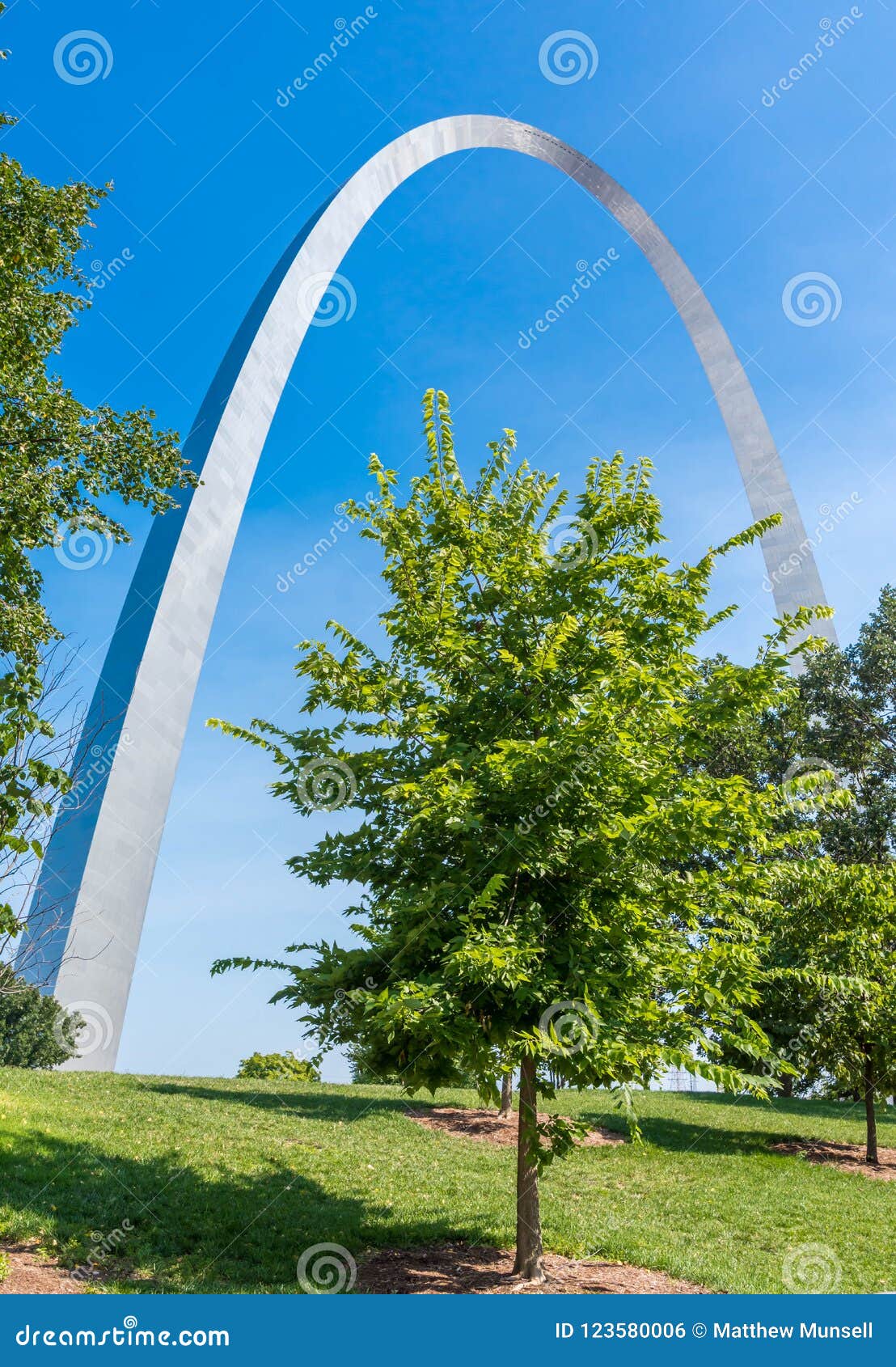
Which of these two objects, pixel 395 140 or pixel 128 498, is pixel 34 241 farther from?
pixel 395 140

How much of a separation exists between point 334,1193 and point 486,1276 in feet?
10.6

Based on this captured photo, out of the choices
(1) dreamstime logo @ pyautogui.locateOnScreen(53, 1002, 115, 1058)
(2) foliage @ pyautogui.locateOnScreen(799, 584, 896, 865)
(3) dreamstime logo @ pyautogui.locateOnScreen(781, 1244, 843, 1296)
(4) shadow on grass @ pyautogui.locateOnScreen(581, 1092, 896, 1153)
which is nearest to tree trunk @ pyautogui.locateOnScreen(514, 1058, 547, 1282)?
(3) dreamstime logo @ pyautogui.locateOnScreen(781, 1244, 843, 1296)

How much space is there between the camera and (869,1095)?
1827cm

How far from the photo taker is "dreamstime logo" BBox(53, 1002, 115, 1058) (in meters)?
16.4

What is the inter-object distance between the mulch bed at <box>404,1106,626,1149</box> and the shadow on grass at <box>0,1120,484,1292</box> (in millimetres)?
5344

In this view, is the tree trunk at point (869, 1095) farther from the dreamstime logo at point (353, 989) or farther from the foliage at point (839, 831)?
the dreamstime logo at point (353, 989)

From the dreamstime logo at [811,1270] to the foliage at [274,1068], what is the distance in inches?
842

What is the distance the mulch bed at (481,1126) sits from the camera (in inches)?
659
